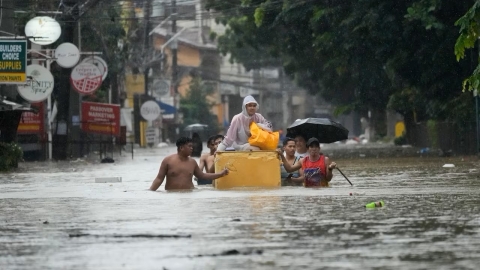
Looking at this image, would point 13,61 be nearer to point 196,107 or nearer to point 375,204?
point 375,204

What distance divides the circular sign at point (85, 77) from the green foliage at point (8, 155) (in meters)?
9.11

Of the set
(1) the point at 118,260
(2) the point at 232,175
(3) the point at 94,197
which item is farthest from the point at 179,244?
(2) the point at 232,175

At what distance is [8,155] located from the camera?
34.0 m

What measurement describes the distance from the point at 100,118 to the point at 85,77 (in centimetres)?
756

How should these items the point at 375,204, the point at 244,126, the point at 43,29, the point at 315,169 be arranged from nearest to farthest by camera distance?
the point at 375,204, the point at 315,169, the point at 244,126, the point at 43,29

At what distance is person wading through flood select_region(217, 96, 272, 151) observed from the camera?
20359 millimetres

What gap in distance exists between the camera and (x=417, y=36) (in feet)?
124

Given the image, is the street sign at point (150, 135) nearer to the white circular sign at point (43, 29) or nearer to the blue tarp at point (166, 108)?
the blue tarp at point (166, 108)

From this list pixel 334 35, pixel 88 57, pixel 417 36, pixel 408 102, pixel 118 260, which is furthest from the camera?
pixel 408 102

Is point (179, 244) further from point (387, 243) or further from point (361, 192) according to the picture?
point (361, 192)

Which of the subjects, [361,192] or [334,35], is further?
[334,35]

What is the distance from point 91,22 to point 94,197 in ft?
109

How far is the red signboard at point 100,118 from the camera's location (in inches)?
2015

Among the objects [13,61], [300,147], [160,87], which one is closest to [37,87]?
[13,61]
